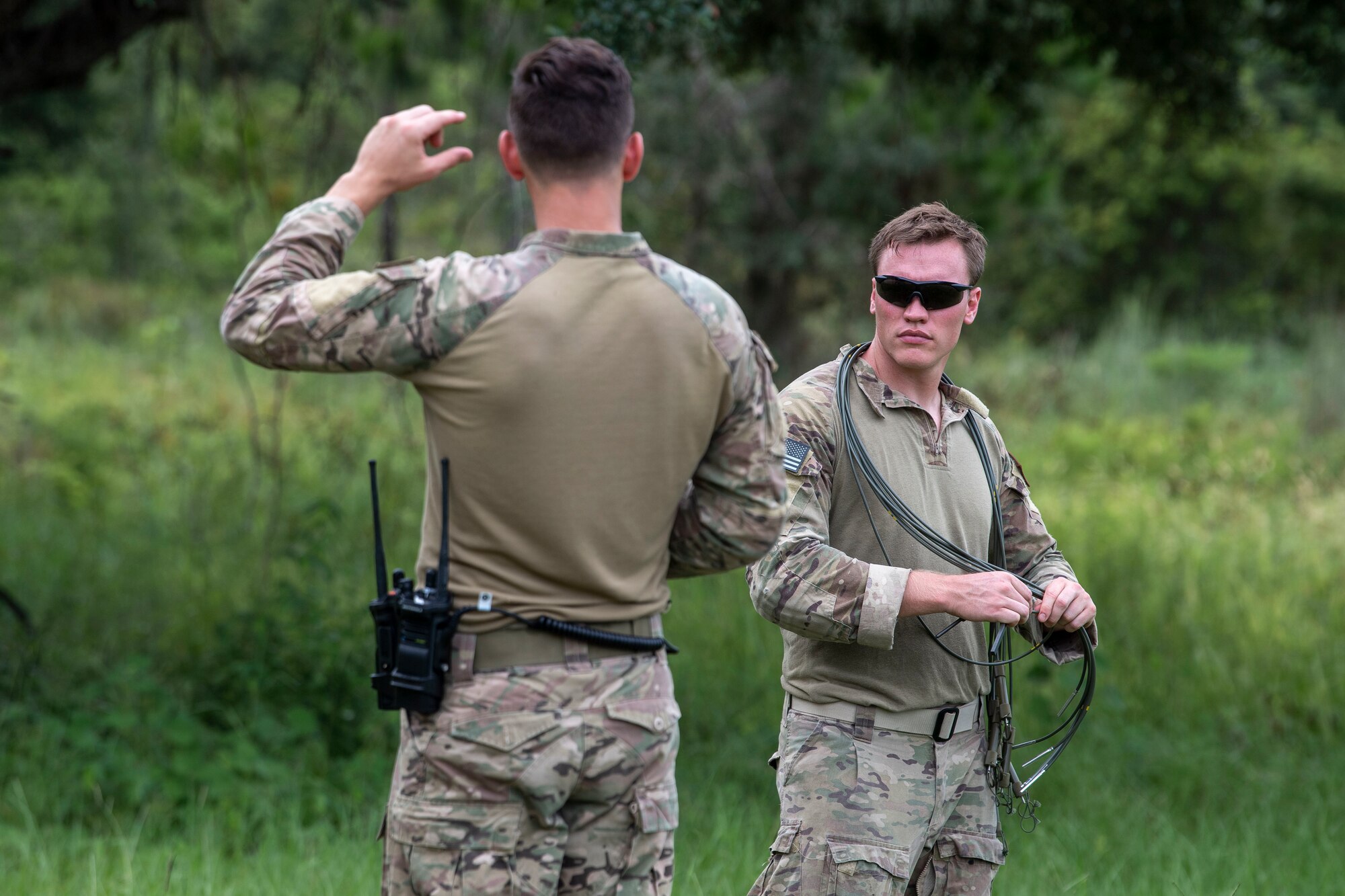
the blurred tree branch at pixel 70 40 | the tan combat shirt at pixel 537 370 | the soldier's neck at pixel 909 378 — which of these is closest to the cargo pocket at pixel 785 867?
the tan combat shirt at pixel 537 370

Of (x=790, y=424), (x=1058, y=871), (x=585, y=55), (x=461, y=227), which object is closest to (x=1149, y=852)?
(x=1058, y=871)

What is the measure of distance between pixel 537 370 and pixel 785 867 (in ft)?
4.19

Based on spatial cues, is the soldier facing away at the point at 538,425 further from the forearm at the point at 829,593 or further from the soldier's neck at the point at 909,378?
the soldier's neck at the point at 909,378

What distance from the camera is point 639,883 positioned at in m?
2.33

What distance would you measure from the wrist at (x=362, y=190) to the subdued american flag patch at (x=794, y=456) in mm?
982

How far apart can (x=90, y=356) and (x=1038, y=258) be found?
13212 mm

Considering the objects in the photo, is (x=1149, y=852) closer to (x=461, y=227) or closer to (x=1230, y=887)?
(x=1230, y=887)

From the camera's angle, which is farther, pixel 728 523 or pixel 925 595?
pixel 925 595

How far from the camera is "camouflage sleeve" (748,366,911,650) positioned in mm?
2689

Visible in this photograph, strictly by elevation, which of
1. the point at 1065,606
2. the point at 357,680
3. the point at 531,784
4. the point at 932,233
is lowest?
the point at 357,680

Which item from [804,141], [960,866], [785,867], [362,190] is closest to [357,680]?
[785,867]

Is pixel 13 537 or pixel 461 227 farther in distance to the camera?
pixel 13 537

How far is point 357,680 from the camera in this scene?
5801mm

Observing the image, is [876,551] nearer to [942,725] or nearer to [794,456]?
[794,456]
